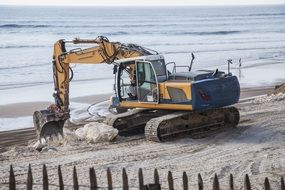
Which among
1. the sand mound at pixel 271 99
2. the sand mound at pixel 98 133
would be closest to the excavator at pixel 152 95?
the sand mound at pixel 98 133

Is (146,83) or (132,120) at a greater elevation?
(146,83)

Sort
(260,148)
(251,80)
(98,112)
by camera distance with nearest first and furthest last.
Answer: (260,148), (98,112), (251,80)

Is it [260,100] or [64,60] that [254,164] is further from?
[260,100]

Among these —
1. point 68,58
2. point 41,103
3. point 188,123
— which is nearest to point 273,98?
point 188,123

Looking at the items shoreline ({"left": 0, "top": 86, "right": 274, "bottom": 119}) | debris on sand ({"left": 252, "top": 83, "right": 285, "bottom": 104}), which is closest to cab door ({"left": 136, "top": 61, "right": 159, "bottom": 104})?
shoreline ({"left": 0, "top": 86, "right": 274, "bottom": 119})

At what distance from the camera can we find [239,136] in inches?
648

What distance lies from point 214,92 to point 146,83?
196 cm

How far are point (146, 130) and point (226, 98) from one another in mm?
2408

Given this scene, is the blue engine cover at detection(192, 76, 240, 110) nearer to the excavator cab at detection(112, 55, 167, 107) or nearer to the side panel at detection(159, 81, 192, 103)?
the side panel at detection(159, 81, 192, 103)

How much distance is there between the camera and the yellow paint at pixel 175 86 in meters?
15.7

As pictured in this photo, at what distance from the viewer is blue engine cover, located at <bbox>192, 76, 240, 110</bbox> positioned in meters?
15.6

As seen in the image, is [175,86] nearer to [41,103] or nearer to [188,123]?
[188,123]

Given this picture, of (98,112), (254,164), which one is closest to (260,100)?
(98,112)

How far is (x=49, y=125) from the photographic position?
1691 cm
